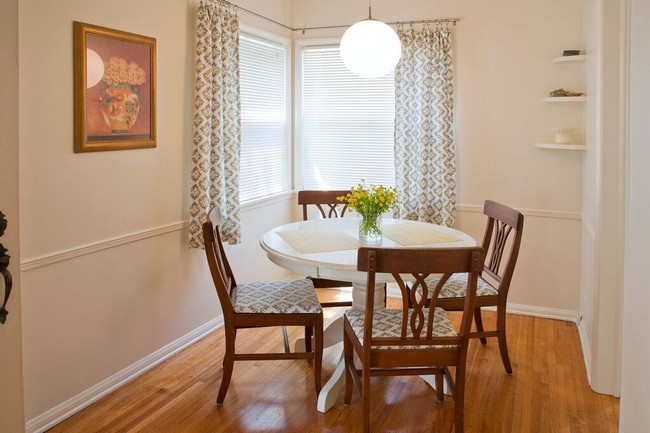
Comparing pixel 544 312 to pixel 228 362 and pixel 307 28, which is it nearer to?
pixel 228 362

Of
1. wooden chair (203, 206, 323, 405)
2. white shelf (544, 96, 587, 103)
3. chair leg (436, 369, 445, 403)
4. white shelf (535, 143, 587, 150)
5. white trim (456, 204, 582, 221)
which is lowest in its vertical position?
chair leg (436, 369, 445, 403)

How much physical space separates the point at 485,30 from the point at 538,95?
623 mm

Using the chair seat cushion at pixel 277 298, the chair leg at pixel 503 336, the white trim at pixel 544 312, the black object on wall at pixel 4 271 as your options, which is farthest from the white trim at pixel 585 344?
the black object on wall at pixel 4 271

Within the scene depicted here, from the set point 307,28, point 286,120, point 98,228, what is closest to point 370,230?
point 98,228

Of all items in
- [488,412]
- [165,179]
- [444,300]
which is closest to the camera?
[488,412]

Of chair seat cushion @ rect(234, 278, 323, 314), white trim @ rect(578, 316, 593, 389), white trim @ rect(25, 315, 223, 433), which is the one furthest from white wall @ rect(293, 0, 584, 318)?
white trim @ rect(25, 315, 223, 433)

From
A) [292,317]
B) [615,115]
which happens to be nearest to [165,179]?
[292,317]

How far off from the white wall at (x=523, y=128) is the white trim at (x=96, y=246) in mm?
2276

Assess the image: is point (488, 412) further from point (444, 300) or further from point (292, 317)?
point (292, 317)

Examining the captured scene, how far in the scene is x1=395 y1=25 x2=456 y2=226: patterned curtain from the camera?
15.0 feet

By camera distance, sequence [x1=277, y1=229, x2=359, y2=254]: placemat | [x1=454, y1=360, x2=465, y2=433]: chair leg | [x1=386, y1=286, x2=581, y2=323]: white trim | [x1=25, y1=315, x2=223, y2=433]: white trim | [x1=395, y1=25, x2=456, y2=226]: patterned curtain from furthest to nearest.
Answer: [x1=395, y1=25, x2=456, y2=226]: patterned curtain, [x1=386, y1=286, x2=581, y2=323]: white trim, [x1=277, y1=229, x2=359, y2=254]: placemat, [x1=25, y1=315, x2=223, y2=433]: white trim, [x1=454, y1=360, x2=465, y2=433]: chair leg

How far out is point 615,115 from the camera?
3.10m

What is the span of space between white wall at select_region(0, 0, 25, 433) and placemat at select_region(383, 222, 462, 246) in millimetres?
1907

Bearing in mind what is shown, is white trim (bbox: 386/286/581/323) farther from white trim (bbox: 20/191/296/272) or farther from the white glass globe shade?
white trim (bbox: 20/191/296/272)
